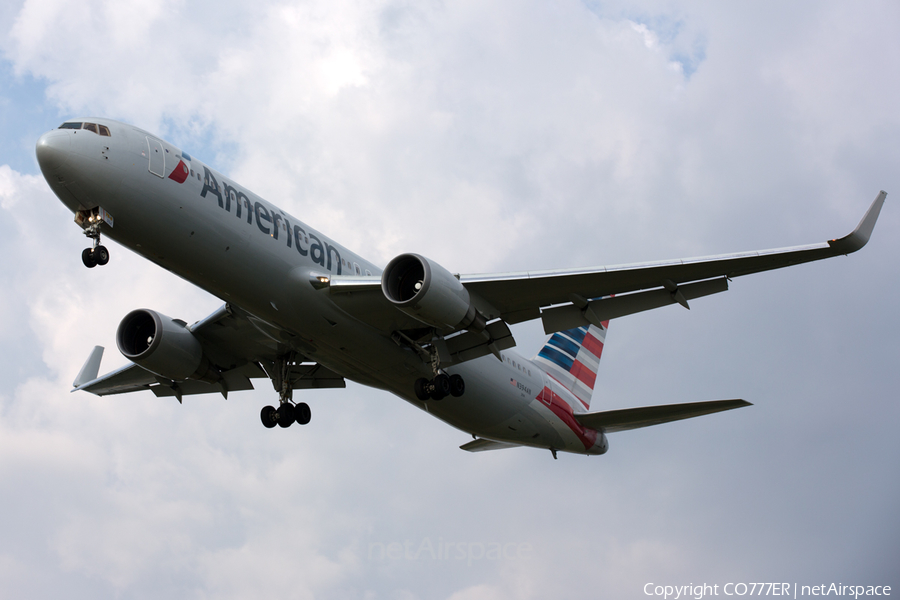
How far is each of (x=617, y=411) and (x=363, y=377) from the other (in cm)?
881

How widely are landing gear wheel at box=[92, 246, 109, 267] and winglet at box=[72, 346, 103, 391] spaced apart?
13.1 m

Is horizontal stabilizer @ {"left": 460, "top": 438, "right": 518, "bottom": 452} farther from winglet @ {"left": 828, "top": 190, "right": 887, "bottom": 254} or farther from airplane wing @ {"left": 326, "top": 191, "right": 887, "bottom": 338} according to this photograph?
winglet @ {"left": 828, "top": 190, "right": 887, "bottom": 254}

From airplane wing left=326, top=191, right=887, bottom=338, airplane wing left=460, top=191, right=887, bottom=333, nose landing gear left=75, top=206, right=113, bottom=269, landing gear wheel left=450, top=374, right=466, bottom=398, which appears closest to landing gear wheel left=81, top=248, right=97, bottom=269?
nose landing gear left=75, top=206, right=113, bottom=269

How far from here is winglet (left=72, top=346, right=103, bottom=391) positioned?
1106 inches

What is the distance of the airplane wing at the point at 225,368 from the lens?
23.8 metres

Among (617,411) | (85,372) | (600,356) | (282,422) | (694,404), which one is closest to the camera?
(694,404)

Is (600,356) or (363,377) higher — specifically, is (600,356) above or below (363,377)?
above

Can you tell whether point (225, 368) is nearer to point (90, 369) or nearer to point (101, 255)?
point (90, 369)

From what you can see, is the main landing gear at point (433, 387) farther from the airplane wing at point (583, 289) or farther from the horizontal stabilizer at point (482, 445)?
the horizontal stabilizer at point (482, 445)

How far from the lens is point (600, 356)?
3272cm

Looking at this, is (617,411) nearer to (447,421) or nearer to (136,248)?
(447,421)

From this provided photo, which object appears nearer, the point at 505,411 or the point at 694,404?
the point at 694,404

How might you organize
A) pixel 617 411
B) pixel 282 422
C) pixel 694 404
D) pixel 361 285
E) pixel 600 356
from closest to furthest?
pixel 361 285 < pixel 694 404 < pixel 282 422 < pixel 617 411 < pixel 600 356

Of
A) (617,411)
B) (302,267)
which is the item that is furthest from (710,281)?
(302,267)
